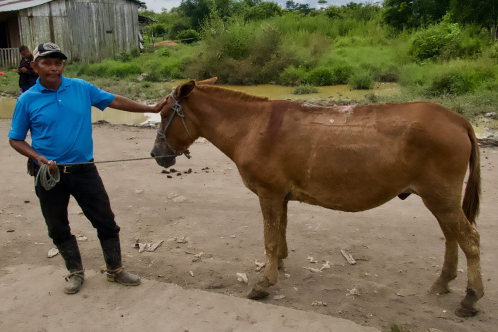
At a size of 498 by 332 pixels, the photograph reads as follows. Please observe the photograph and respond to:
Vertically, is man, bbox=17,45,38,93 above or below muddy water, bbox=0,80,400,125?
above

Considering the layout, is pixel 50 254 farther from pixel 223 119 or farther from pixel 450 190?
pixel 450 190

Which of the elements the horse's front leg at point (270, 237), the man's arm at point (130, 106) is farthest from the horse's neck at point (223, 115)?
the horse's front leg at point (270, 237)

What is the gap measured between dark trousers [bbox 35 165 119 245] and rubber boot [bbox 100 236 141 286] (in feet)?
0.47

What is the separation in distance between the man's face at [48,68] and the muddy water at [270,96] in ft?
30.4

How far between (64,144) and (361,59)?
61.7 feet

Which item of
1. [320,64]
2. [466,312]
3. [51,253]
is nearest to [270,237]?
[466,312]

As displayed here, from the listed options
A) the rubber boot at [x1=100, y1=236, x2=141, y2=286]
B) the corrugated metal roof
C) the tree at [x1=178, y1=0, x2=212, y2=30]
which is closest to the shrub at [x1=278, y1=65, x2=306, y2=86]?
the corrugated metal roof

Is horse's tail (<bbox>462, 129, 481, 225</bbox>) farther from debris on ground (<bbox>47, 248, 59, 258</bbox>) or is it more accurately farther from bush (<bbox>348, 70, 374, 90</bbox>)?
bush (<bbox>348, 70, 374, 90</bbox>)

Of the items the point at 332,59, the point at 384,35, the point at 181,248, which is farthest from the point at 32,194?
the point at 384,35

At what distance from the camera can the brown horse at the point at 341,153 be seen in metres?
3.38

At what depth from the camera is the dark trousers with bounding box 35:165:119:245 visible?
362 centimetres

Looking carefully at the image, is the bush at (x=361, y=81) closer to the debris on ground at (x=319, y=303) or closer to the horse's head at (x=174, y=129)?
the horse's head at (x=174, y=129)

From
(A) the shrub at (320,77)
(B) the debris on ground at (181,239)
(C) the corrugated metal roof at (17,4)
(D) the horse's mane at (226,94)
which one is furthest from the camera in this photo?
(C) the corrugated metal roof at (17,4)

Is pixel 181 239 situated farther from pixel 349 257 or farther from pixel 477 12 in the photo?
pixel 477 12
